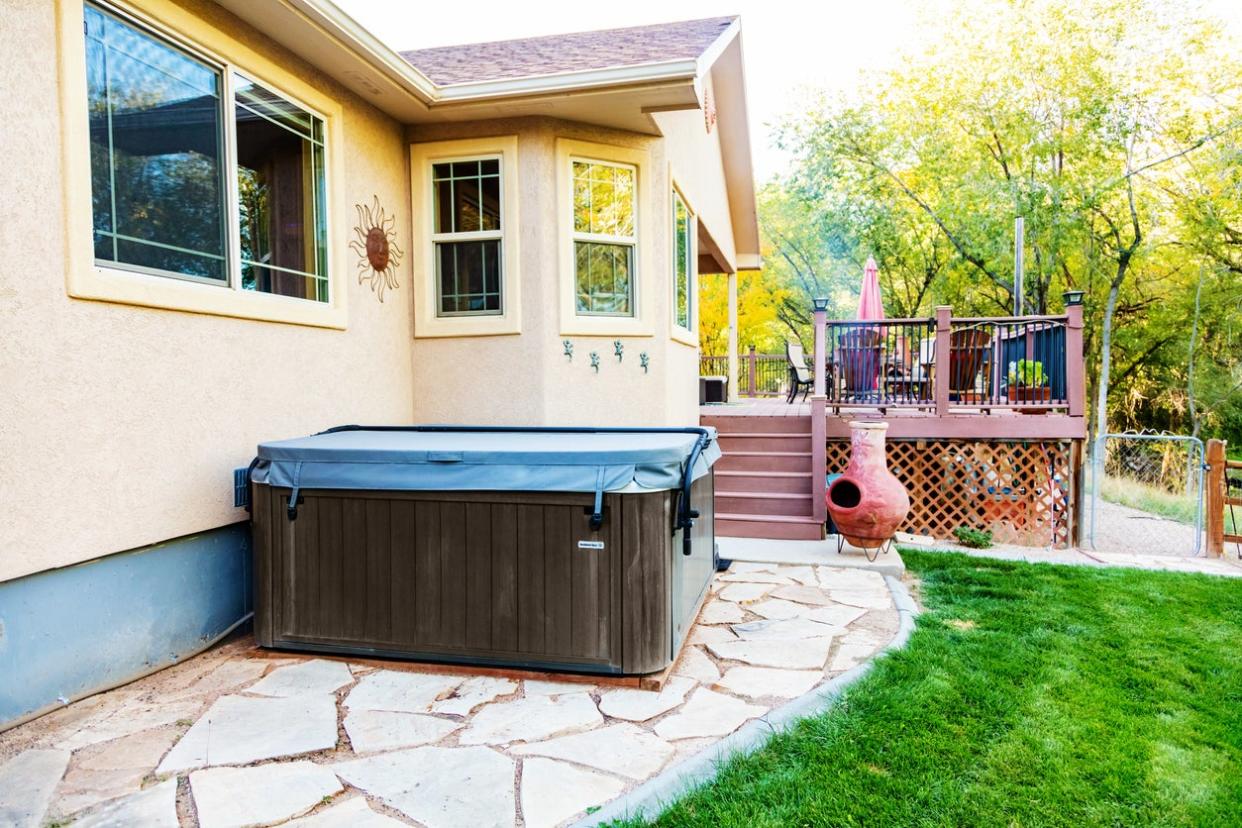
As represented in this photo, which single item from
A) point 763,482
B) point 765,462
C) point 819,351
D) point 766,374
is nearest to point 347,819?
point 763,482

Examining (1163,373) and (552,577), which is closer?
(552,577)

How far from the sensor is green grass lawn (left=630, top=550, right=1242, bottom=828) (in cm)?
235

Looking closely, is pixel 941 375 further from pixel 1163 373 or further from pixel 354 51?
pixel 1163 373

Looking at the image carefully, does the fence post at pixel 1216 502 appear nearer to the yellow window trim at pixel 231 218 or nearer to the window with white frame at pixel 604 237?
the window with white frame at pixel 604 237

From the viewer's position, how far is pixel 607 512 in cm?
320

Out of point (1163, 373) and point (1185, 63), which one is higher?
point (1185, 63)

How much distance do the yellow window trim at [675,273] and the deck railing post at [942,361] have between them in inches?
96.6

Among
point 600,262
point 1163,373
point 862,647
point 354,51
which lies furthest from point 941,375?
point 1163,373

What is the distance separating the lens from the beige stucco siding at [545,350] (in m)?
5.61

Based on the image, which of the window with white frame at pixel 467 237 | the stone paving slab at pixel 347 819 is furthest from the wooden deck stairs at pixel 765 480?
the stone paving slab at pixel 347 819

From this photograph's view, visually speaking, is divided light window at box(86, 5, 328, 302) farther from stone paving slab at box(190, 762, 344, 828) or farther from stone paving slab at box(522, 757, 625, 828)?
stone paving slab at box(522, 757, 625, 828)

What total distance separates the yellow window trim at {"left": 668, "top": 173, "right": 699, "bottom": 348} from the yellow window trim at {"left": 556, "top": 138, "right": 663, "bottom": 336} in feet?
0.96

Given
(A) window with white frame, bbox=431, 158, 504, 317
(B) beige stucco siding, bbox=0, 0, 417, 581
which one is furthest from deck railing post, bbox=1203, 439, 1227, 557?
(B) beige stucco siding, bbox=0, 0, 417, 581

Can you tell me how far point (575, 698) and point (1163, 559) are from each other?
5964mm
